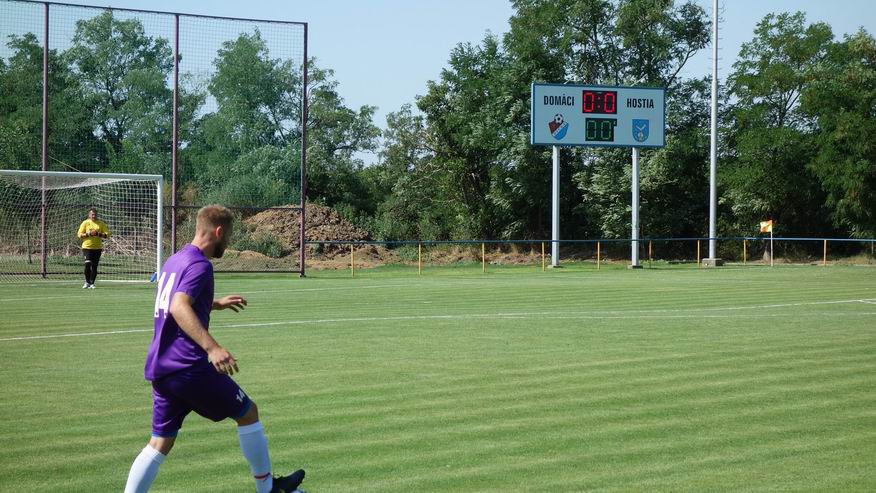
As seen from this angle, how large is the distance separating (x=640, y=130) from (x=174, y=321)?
42.9 m

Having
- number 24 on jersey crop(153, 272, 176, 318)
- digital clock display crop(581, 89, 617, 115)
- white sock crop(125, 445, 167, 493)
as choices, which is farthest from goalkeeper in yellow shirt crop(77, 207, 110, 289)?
digital clock display crop(581, 89, 617, 115)

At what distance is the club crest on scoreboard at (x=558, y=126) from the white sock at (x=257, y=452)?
1598 inches

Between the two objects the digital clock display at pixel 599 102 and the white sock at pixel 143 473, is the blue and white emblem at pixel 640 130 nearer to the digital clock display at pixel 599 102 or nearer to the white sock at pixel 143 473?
the digital clock display at pixel 599 102

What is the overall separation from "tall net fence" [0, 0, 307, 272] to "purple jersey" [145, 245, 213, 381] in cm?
2900

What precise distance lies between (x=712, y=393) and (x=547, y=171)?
52.0 metres

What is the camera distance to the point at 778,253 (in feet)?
186

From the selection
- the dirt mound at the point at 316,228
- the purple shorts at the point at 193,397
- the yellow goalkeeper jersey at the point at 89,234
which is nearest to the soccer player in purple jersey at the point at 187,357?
the purple shorts at the point at 193,397

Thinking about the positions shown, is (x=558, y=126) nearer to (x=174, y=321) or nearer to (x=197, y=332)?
(x=174, y=321)

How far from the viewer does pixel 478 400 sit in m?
10.2

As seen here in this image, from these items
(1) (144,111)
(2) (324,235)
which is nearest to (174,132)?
(1) (144,111)

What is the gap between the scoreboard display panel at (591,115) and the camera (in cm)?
4578

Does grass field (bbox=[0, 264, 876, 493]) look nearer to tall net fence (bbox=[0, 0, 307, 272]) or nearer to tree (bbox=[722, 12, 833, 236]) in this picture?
tall net fence (bbox=[0, 0, 307, 272])

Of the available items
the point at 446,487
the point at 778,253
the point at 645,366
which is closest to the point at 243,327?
the point at 645,366

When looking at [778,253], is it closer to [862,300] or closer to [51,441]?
[862,300]
